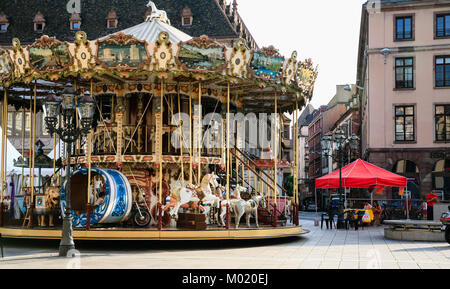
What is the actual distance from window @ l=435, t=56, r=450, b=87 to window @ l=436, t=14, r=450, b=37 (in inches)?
63.7

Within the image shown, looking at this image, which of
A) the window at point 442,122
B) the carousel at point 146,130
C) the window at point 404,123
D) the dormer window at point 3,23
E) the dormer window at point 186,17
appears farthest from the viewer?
the dormer window at point 3,23

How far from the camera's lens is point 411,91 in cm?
4234

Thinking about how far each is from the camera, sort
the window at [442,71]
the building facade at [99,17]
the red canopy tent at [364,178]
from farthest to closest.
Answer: the building facade at [99,17] < the window at [442,71] < the red canopy tent at [364,178]

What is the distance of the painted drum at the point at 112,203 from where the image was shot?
1956cm

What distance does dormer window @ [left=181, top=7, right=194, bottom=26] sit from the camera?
55.2 metres

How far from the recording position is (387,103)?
4256 cm

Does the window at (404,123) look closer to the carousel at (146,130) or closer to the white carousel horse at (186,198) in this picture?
the carousel at (146,130)

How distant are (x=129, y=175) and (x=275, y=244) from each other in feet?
18.4

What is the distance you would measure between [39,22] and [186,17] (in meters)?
13.5

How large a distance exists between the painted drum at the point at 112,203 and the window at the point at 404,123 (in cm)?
2671

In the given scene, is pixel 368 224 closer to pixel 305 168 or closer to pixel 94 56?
pixel 94 56

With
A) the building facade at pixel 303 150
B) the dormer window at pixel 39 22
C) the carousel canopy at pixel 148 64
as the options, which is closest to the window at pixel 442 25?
the carousel canopy at pixel 148 64

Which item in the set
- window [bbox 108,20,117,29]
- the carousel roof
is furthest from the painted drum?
window [bbox 108,20,117,29]
